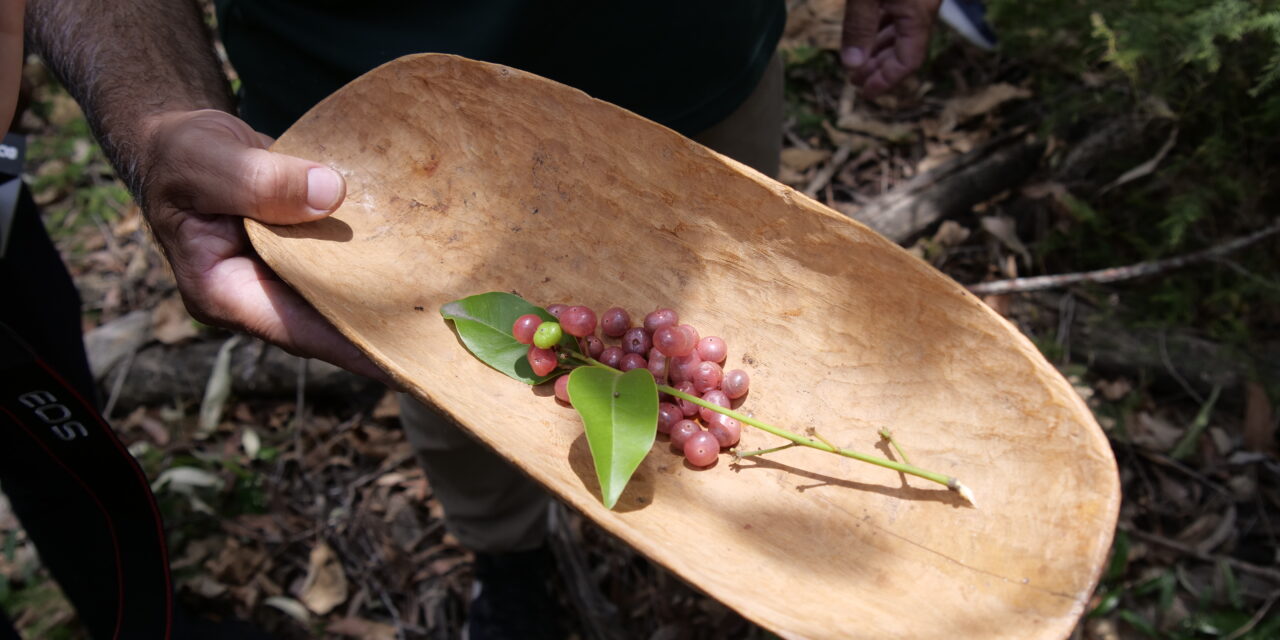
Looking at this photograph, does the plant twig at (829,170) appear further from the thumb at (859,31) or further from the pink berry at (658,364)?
the pink berry at (658,364)

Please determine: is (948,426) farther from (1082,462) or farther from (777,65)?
(777,65)

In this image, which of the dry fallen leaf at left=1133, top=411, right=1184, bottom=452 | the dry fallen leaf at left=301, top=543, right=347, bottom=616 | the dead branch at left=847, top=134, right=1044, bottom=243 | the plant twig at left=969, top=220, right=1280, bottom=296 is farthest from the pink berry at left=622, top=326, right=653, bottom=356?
the dry fallen leaf at left=1133, top=411, right=1184, bottom=452

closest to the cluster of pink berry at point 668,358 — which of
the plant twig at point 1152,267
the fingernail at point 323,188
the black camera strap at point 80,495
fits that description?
the fingernail at point 323,188

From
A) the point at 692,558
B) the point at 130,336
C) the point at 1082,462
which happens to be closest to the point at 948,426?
the point at 1082,462

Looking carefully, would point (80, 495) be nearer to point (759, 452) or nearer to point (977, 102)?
point (759, 452)

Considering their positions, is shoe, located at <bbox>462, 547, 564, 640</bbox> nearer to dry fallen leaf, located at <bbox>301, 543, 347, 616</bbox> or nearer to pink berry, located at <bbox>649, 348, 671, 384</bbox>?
dry fallen leaf, located at <bbox>301, 543, 347, 616</bbox>

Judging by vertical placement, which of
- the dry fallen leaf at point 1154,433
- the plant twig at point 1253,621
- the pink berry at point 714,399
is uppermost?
the pink berry at point 714,399
